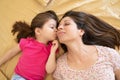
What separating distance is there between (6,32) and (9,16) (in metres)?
0.16

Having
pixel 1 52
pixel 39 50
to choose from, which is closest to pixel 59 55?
pixel 39 50

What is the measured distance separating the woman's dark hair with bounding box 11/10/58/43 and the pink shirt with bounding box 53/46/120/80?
1.14 ft

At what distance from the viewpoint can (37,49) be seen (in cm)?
173

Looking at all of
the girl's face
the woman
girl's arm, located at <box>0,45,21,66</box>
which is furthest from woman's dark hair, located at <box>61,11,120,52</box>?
girl's arm, located at <box>0,45,21,66</box>

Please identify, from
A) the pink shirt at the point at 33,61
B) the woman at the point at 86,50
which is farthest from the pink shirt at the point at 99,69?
the pink shirt at the point at 33,61

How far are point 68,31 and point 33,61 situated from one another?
367 mm

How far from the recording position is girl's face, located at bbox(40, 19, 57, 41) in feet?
5.59

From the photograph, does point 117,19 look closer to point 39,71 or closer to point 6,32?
point 39,71

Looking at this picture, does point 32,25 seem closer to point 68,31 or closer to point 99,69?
point 68,31

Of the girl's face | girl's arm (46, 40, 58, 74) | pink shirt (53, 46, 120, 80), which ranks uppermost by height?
the girl's face

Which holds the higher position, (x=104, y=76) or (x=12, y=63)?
(x=12, y=63)

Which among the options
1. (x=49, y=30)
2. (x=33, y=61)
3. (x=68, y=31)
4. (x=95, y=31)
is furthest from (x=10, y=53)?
(x=95, y=31)

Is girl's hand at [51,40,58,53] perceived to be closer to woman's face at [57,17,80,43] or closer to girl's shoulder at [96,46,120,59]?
woman's face at [57,17,80,43]

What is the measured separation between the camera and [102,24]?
173 centimetres
